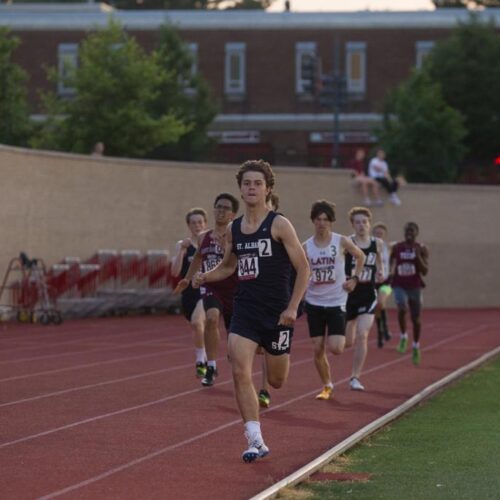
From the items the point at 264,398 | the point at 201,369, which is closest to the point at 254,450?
the point at 264,398

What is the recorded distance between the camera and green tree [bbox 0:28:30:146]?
46719 millimetres

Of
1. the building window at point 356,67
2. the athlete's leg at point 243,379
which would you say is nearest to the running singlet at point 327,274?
the athlete's leg at point 243,379

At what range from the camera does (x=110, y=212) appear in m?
37.6

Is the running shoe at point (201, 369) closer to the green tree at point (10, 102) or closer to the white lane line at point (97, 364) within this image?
the white lane line at point (97, 364)

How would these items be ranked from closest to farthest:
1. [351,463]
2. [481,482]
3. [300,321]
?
1. [481,482]
2. [351,463]
3. [300,321]

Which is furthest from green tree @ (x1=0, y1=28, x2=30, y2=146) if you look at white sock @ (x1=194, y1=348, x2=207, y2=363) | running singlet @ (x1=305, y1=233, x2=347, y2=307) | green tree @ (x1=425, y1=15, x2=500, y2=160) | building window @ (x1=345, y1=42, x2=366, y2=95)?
running singlet @ (x1=305, y1=233, x2=347, y2=307)

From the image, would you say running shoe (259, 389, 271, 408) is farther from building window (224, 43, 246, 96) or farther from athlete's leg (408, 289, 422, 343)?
building window (224, 43, 246, 96)

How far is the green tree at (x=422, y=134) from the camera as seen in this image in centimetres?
5597

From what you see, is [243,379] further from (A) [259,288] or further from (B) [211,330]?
(B) [211,330]

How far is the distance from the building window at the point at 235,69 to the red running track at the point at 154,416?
40024mm

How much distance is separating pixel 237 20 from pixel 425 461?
2184 inches

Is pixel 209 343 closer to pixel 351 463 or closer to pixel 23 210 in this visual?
pixel 351 463

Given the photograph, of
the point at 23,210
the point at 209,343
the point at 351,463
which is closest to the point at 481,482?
the point at 351,463

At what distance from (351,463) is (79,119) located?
3872cm
